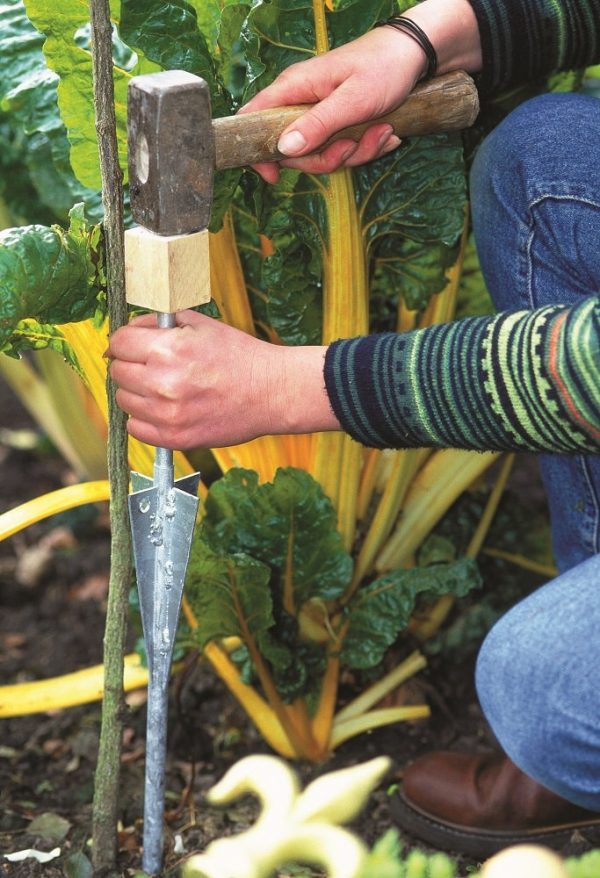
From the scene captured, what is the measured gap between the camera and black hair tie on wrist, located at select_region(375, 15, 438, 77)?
1.36 metres

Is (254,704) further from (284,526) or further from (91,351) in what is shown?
(91,351)

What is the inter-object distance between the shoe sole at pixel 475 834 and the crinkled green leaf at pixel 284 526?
322 millimetres

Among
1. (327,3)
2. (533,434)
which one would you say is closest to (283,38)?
(327,3)

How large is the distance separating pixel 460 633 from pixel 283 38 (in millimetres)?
929

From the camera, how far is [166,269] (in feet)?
3.63

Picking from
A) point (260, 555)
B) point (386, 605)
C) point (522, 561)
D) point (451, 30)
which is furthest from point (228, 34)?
point (522, 561)

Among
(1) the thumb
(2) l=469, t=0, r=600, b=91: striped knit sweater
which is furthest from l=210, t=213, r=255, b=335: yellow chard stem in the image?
(2) l=469, t=0, r=600, b=91: striped knit sweater

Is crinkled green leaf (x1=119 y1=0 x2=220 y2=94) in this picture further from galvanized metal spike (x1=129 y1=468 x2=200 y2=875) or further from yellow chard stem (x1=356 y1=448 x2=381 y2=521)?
yellow chard stem (x1=356 y1=448 x2=381 y2=521)

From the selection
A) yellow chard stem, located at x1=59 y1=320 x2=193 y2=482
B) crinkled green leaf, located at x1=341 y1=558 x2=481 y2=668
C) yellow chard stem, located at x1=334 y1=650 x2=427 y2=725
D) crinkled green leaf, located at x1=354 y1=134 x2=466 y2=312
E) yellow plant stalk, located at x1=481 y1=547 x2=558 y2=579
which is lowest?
yellow chard stem, located at x1=334 y1=650 x2=427 y2=725

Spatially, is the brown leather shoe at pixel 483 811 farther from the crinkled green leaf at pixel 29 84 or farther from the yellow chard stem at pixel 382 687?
the crinkled green leaf at pixel 29 84

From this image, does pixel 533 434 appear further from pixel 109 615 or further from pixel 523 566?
pixel 523 566

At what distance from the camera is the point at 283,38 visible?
1401 mm

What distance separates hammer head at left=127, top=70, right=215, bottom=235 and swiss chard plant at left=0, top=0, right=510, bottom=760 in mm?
127

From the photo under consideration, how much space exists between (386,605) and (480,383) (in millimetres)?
564
